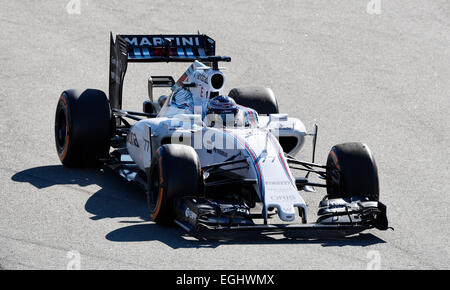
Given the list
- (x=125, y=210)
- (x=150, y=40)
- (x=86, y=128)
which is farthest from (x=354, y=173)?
(x=150, y=40)

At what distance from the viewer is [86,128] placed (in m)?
15.1

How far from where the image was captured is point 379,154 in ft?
57.9

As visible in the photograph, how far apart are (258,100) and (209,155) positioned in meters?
3.36

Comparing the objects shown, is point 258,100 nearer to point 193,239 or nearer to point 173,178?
point 173,178

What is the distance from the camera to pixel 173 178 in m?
12.3

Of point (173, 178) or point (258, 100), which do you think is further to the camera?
point (258, 100)

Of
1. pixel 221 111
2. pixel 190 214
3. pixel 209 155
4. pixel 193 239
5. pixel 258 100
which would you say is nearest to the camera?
pixel 190 214

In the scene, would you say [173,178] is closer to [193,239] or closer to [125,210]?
[193,239]

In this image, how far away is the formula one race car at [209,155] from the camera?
482 inches

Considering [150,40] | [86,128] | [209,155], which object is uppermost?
[150,40]

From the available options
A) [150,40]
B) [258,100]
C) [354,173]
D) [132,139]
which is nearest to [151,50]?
[150,40]

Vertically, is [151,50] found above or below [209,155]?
above

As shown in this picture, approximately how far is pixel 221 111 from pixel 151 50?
306 cm

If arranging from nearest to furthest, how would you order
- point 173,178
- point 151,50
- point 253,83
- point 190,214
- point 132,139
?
point 190,214 → point 173,178 → point 132,139 → point 151,50 → point 253,83
